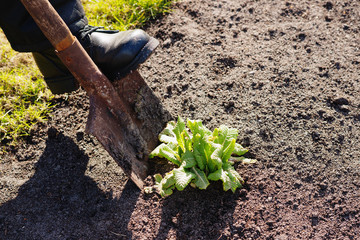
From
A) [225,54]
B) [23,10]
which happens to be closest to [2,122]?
[23,10]

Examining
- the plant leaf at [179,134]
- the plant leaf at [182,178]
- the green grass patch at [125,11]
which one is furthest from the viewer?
the green grass patch at [125,11]

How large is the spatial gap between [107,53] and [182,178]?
3.62ft

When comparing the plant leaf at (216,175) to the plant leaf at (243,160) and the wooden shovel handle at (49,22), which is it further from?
the wooden shovel handle at (49,22)

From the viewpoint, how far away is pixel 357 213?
2219mm

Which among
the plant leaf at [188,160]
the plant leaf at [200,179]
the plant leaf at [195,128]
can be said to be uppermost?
the plant leaf at [195,128]

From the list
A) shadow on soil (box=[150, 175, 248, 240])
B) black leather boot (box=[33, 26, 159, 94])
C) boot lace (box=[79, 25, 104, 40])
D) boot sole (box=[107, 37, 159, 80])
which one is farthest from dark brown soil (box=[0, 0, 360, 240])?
boot lace (box=[79, 25, 104, 40])

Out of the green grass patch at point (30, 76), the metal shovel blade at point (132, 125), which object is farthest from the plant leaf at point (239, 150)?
the green grass patch at point (30, 76)

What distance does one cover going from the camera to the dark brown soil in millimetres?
2227

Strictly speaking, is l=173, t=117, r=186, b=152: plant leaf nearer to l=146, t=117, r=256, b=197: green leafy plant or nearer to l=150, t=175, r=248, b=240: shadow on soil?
l=146, t=117, r=256, b=197: green leafy plant

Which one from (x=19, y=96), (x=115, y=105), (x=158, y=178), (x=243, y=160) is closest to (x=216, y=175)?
(x=243, y=160)

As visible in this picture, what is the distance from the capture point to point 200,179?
2.17 metres

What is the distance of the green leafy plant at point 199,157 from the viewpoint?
84.9 inches

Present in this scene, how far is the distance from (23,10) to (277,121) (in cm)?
207

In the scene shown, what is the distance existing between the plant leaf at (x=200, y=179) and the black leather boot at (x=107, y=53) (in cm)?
89
